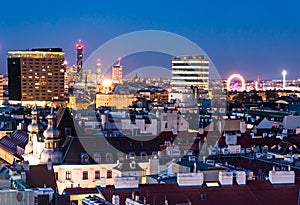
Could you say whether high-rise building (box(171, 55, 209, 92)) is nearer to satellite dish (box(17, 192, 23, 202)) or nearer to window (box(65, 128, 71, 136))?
window (box(65, 128, 71, 136))

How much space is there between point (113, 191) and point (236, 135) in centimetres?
2801

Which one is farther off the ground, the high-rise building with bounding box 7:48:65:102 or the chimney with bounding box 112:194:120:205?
the high-rise building with bounding box 7:48:65:102

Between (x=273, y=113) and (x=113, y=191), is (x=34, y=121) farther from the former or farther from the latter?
(x=273, y=113)

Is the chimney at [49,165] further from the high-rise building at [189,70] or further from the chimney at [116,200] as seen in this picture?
the high-rise building at [189,70]

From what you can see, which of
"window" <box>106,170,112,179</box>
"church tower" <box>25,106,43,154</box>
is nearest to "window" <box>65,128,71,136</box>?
"church tower" <box>25,106,43,154</box>

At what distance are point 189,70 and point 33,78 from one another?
148 ft

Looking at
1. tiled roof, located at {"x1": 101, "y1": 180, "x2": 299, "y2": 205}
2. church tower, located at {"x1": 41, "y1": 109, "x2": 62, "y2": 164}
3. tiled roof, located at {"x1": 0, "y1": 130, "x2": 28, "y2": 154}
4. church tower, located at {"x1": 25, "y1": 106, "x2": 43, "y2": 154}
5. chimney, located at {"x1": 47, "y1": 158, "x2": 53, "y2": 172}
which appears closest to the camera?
tiled roof, located at {"x1": 101, "y1": 180, "x2": 299, "y2": 205}

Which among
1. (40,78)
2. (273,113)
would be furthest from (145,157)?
(40,78)

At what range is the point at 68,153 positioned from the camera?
47.8 metres

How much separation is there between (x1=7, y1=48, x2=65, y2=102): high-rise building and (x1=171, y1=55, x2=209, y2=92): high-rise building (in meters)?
33.1

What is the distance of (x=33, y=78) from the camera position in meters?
194

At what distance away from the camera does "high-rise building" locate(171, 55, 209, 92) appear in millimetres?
194387

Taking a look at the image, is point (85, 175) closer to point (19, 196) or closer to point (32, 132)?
point (32, 132)

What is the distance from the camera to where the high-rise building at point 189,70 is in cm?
19439
